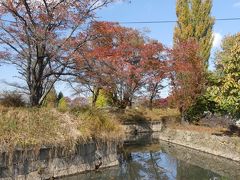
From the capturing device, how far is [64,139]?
34.9 feet

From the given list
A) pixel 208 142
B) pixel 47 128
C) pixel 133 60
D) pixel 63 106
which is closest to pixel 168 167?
pixel 208 142

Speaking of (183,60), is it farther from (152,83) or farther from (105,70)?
(105,70)

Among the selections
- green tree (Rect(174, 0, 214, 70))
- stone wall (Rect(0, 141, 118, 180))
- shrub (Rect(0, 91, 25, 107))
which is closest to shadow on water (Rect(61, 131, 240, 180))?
stone wall (Rect(0, 141, 118, 180))

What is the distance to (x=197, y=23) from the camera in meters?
35.4

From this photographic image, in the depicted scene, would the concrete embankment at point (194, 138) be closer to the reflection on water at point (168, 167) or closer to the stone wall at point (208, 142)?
the stone wall at point (208, 142)

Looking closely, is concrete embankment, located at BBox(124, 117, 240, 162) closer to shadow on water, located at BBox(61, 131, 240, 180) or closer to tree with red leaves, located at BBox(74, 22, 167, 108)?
shadow on water, located at BBox(61, 131, 240, 180)

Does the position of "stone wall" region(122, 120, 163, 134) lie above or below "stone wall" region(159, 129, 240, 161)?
above

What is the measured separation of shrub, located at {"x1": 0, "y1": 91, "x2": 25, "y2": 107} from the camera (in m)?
13.0

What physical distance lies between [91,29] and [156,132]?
576 inches

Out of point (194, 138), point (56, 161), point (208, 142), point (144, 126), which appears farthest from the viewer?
point (144, 126)

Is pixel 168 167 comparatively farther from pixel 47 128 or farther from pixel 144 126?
pixel 144 126

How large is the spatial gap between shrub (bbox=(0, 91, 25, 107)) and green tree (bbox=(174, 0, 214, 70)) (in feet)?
78.0

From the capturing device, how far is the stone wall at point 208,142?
14789 millimetres

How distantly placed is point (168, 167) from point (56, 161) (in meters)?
4.69
